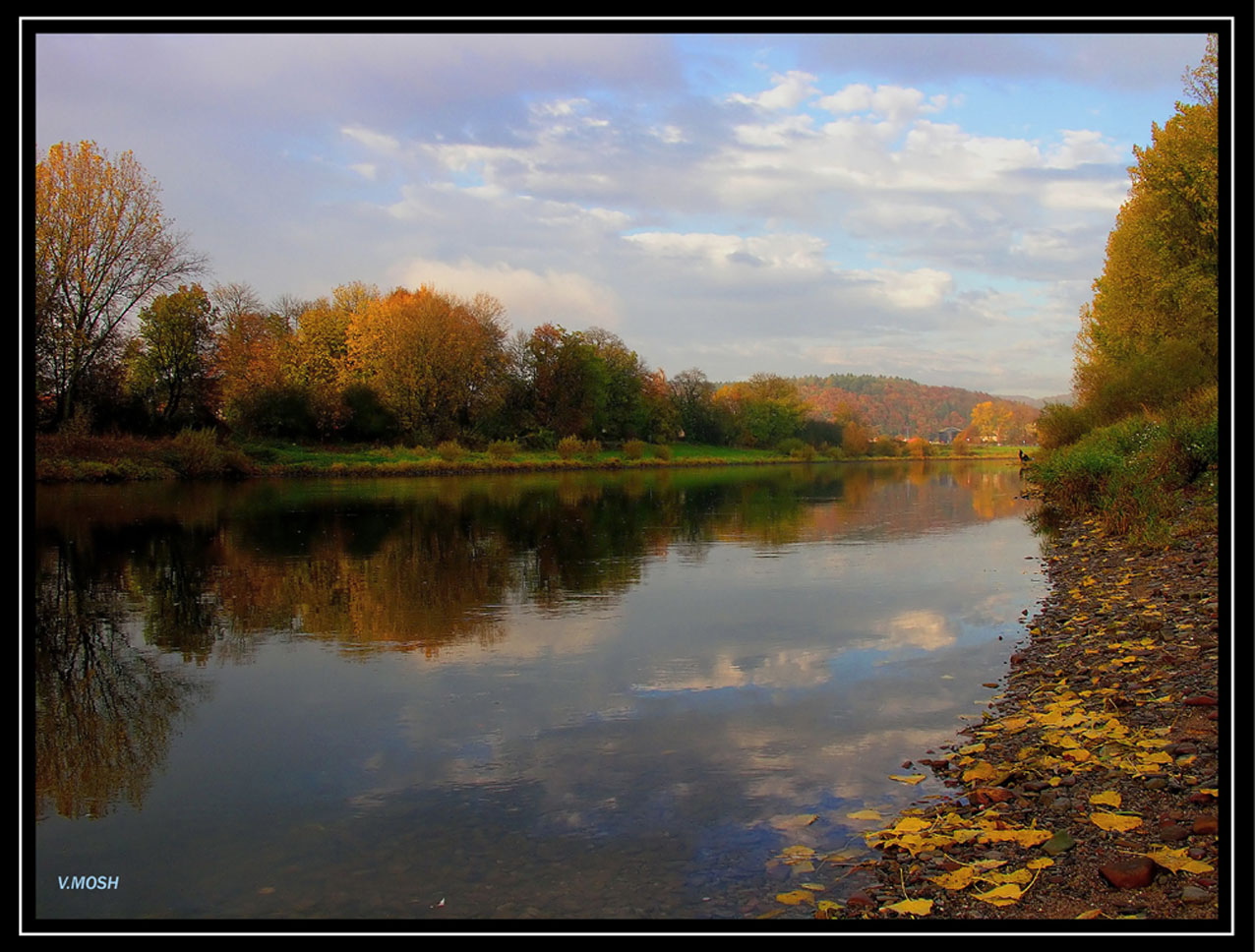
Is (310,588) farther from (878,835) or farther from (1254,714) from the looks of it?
(1254,714)

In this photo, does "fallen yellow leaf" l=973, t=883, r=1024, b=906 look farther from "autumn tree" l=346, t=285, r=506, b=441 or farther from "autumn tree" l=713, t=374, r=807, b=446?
"autumn tree" l=713, t=374, r=807, b=446

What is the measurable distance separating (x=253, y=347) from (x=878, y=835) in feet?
193

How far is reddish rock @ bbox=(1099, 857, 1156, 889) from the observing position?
150 inches

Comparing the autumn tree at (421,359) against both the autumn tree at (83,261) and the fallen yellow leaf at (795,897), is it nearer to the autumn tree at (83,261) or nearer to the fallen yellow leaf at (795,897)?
the autumn tree at (83,261)

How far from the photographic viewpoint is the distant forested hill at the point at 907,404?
6791 inches

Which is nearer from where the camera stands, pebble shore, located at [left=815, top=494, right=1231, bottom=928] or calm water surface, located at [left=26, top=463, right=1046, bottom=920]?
pebble shore, located at [left=815, top=494, right=1231, bottom=928]

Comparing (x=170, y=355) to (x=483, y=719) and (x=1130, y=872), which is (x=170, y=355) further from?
(x=1130, y=872)

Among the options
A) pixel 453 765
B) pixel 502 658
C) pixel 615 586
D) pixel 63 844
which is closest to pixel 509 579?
pixel 615 586

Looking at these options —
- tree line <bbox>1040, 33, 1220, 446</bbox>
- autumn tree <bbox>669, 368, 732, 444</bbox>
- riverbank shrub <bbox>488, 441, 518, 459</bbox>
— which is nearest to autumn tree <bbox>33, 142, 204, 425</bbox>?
riverbank shrub <bbox>488, 441, 518, 459</bbox>

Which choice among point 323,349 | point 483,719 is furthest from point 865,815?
point 323,349

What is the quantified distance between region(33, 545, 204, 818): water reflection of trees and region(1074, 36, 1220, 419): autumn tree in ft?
82.4

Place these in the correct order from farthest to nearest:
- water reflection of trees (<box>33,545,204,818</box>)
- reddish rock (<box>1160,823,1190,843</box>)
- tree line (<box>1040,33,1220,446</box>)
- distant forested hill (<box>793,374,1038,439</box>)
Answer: distant forested hill (<box>793,374,1038,439</box>) → tree line (<box>1040,33,1220,446</box>) → water reflection of trees (<box>33,545,204,818</box>) → reddish rock (<box>1160,823,1190,843</box>)

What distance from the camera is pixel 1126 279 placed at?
31.6 m

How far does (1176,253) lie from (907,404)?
16456cm
